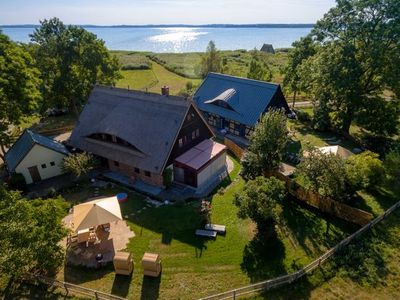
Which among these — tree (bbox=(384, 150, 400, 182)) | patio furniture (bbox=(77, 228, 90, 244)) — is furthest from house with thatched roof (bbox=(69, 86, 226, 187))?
tree (bbox=(384, 150, 400, 182))

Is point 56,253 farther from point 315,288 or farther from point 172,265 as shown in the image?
point 315,288

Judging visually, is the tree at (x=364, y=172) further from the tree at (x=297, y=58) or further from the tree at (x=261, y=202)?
the tree at (x=297, y=58)

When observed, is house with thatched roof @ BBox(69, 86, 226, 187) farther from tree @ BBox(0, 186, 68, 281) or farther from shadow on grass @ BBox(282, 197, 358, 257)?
tree @ BBox(0, 186, 68, 281)

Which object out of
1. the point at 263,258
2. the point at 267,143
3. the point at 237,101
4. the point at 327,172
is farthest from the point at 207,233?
the point at 237,101

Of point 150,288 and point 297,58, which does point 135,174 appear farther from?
point 297,58

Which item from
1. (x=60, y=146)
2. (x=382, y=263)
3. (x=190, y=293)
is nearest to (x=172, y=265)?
(x=190, y=293)

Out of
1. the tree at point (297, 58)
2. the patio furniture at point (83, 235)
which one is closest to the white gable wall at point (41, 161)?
the patio furniture at point (83, 235)
